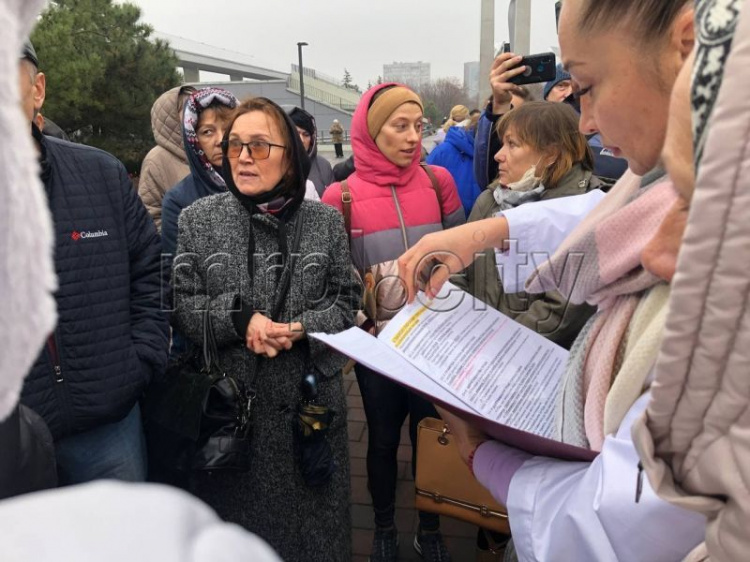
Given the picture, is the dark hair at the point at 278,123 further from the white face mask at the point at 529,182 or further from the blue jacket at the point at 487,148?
the blue jacket at the point at 487,148

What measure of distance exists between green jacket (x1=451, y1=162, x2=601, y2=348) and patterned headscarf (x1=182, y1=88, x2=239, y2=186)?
129 centimetres

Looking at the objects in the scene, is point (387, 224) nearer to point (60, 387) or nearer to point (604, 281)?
point (60, 387)

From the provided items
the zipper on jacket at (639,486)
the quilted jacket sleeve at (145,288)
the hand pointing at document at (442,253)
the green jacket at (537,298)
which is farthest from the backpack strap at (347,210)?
the zipper on jacket at (639,486)

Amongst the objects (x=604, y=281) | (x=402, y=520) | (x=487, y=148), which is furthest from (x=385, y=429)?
(x=604, y=281)

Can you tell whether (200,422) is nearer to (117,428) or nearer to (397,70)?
(117,428)

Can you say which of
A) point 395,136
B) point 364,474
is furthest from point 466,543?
point 395,136

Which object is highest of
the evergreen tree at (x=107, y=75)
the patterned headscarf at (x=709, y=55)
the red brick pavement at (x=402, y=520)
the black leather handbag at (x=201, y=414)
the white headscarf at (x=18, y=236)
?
the evergreen tree at (x=107, y=75)

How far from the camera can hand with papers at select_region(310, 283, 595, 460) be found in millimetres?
1058

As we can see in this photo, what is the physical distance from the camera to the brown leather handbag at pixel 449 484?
1796mm

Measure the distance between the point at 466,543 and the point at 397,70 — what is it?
11684 cm

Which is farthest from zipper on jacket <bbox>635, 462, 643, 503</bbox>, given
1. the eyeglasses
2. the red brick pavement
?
the red brick pavement

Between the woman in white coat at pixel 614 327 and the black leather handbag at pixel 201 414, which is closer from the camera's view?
the woman in white coat at pixel 614 327

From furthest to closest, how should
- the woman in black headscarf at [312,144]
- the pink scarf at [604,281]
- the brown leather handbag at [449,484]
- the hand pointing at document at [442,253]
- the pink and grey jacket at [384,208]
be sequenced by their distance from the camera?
the woman in black headscarf at [312,144] < the pink and grey jacket at [384,208] < the brown leather handbag at [449,484] < the hand pointing at document at [442,253] < the pink scarf at [604,281]

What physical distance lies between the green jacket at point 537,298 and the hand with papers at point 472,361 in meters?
0.71
